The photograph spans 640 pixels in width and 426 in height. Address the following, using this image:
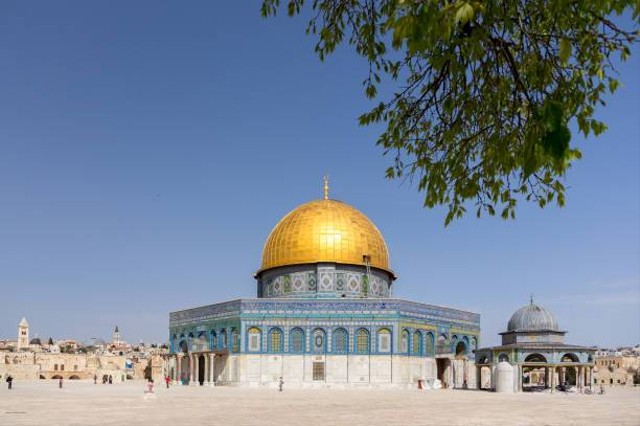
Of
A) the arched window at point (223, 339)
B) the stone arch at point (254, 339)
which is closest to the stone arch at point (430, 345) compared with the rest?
the stone arch at point (254, 339)

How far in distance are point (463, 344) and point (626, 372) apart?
38.5 m

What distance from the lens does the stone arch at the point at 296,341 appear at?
4209 centimetres

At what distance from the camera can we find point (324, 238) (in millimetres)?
47188

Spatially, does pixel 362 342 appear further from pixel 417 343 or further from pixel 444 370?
pixel 444 370

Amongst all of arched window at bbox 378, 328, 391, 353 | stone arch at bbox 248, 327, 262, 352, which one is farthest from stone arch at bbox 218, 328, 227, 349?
arched window at bbox 378, 328, 391, 353

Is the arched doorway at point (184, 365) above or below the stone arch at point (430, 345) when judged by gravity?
A: below

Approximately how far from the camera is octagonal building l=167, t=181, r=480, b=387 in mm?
41688

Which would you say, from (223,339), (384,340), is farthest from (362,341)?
(223,339)

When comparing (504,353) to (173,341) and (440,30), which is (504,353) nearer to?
(173,341)

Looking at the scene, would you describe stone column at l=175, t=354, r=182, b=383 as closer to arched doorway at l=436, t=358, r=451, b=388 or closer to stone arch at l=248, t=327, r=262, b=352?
stone arch at l=248, t=327, r=262, b=352

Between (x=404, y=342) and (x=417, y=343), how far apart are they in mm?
1357

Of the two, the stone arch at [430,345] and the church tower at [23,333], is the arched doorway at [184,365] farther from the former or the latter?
the church tower at [23,333]

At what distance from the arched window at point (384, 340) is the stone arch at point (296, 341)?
4.36m

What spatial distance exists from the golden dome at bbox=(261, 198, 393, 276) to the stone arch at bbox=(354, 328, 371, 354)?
591 cm
